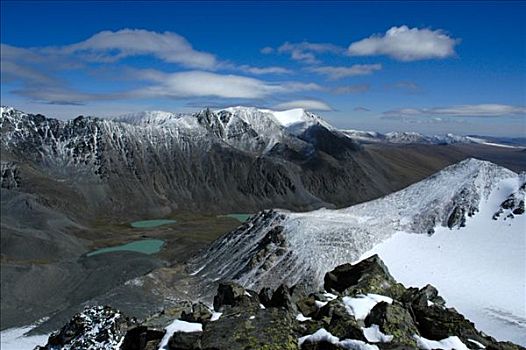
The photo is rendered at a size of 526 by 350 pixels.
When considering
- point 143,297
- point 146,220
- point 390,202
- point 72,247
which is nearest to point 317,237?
point 390,202

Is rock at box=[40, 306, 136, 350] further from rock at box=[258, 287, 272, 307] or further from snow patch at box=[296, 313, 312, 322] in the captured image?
snow patch at box=[296, 313, 312, 322]

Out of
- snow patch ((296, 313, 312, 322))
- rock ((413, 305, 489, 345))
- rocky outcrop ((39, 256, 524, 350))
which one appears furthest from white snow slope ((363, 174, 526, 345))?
snow patch ((296, 313, 312, 322))

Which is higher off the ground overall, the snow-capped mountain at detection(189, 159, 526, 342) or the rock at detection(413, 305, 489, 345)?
the rock at detection(413, 305, 489, 345)

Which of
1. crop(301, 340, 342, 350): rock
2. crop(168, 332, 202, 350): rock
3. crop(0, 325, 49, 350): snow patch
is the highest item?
crop(301, 340, 342, 350): rock

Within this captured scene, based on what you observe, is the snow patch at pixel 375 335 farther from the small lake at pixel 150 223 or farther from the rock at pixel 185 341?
the small lake at pixel 150 223

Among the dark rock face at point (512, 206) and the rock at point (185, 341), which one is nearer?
the rock at point (185, 341)

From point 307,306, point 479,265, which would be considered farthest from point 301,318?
point 479,265

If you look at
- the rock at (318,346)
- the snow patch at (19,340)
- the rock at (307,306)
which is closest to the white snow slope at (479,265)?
the rock at (307,306)

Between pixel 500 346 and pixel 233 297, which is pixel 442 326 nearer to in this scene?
pixel 500 346
